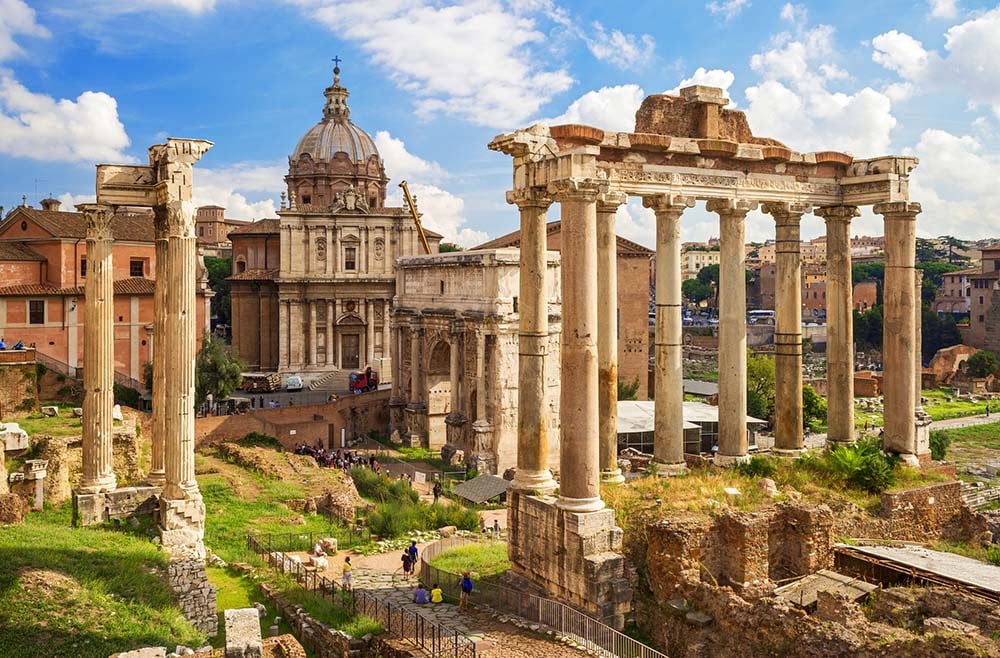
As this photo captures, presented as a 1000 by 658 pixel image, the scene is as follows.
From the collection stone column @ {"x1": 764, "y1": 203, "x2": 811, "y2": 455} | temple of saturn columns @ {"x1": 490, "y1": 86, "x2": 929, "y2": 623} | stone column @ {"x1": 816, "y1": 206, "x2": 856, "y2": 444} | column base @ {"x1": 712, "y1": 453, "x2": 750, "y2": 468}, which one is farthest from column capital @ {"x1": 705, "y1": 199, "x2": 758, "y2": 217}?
column base @ {"x1": 712, "y1": 453, "x2": 750, "y2": 468}

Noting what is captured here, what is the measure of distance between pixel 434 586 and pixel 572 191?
7.75 metres

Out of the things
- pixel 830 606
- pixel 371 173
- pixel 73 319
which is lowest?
pixel 830 606

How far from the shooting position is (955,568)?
1306 cm

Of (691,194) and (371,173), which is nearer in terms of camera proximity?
(691,194)

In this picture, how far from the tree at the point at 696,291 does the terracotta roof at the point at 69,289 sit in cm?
9783

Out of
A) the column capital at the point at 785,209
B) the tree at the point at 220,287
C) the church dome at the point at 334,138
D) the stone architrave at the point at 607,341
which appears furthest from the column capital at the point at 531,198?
the tree at the point at 220,287

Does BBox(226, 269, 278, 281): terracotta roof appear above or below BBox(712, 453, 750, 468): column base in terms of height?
above

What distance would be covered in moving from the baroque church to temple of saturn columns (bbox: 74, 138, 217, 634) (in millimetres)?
33384

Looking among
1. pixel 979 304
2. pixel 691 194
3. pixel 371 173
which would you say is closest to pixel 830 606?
pixel 691 194

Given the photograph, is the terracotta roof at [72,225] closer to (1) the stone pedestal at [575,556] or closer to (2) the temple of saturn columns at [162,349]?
(2) the temple of saturn columns at [162,349]

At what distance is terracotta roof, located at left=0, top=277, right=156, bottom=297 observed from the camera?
36438 mm

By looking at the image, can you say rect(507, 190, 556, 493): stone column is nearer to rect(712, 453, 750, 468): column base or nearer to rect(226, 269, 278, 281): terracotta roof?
rect(712, 453, 750, 468): column base

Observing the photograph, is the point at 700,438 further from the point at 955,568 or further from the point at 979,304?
the point at 979,304

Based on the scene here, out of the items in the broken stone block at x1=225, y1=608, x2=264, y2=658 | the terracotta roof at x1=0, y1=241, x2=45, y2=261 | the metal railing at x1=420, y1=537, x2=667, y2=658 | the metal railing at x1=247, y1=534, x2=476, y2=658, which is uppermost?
the terracotta roof at x1=0, y1=241, x2=45, y2=261
